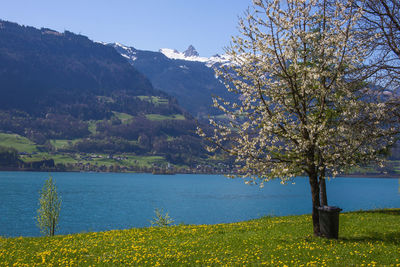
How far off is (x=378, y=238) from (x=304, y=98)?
8302 millimetres

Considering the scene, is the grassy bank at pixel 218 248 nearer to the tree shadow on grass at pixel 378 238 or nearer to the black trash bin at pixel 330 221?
the tree shadow on grass at pixel 378 238

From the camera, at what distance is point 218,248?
17.3m

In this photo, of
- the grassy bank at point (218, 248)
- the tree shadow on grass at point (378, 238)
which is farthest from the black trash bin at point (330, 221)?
the tree shadow on grass at point (378, 238)

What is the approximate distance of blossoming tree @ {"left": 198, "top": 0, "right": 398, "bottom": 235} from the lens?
18.0 m

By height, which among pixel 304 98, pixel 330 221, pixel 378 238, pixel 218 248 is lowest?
pixel 218 248

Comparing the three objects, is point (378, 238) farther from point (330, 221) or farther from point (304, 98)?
point (304, 98)

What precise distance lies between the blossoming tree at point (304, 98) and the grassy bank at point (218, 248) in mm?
2936

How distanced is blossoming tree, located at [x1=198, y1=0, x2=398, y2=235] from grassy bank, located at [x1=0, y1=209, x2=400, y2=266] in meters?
2.94

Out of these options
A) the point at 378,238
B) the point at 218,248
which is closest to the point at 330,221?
the point at 378,238

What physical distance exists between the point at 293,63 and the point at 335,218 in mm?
8603

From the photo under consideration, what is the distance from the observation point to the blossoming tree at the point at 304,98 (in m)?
18.0

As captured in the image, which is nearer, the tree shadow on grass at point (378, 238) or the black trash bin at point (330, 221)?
the tree shadow on grass at point (378, 238)

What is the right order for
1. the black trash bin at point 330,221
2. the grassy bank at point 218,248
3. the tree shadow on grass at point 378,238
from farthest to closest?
1. the black trash bin at point 330,221
2. the tree shadow on grass at point 378,238
3. the grassy bank at point 218,248

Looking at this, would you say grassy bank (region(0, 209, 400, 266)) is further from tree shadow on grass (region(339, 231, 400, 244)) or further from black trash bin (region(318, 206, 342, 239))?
black trash bin (region(318, 206, 342, 239))
